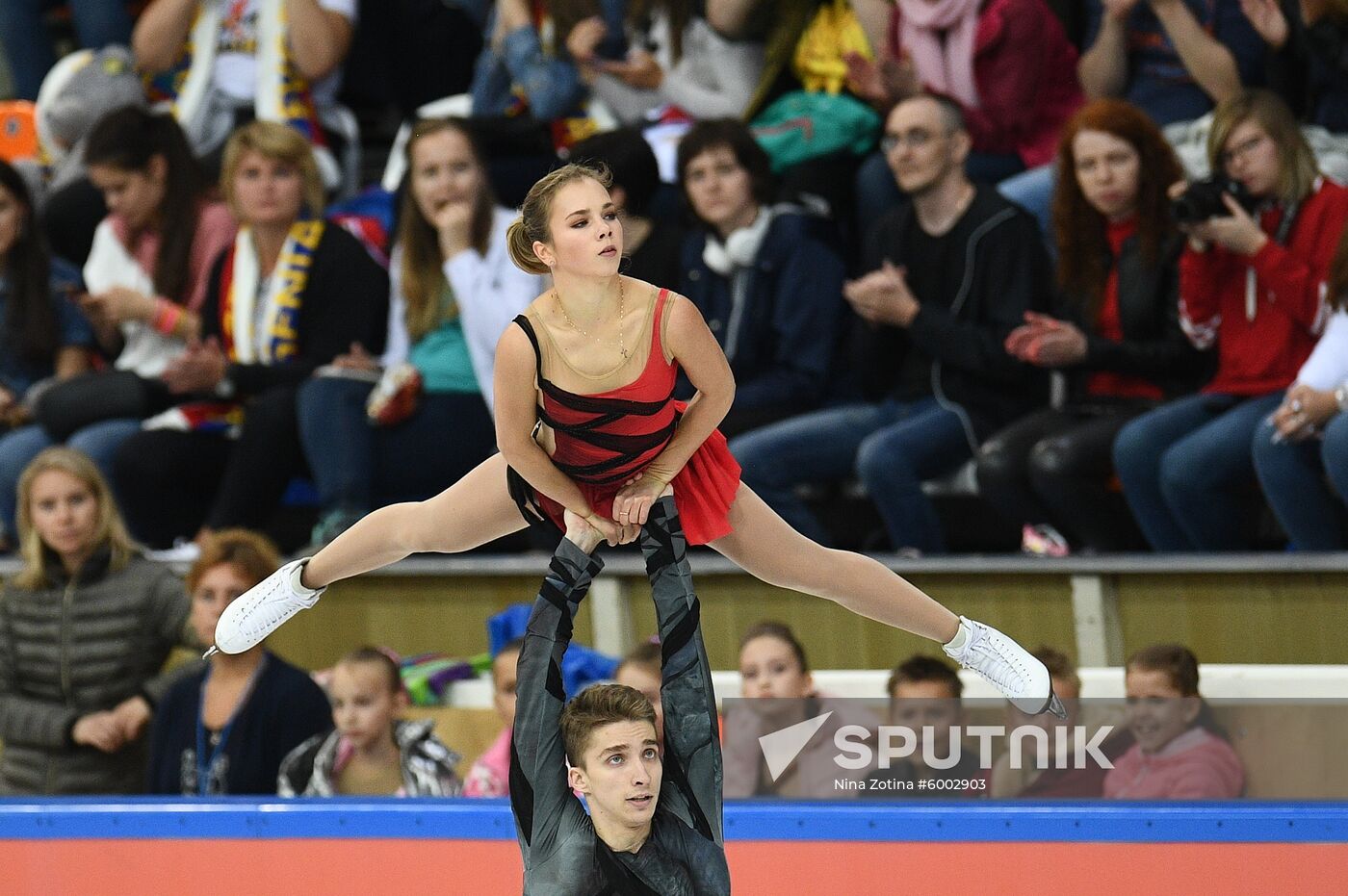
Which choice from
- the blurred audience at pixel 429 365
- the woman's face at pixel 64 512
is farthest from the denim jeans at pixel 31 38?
the woman's face at pixel 64 512

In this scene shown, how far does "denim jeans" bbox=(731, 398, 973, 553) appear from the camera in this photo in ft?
17.5

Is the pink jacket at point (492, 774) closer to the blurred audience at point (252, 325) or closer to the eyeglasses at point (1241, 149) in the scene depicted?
the blurred audience at point (252, 325)

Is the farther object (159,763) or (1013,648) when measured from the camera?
(159,763)

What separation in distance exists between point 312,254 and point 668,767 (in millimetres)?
3225

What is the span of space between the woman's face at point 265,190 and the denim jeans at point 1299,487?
3.12 meters

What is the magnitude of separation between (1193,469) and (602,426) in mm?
2105

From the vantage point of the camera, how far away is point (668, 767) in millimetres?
3494

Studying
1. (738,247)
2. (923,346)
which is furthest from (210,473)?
(923,346)

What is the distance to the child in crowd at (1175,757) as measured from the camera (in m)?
4.13

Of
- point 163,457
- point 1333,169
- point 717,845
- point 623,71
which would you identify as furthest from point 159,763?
point 1333,169

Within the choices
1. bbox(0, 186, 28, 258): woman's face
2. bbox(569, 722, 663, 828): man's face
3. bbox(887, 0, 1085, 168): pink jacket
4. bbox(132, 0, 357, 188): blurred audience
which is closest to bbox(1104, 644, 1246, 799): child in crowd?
bbox(569, 722, 663, 828): man's face

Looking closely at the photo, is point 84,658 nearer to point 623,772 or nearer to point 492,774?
point 492,774

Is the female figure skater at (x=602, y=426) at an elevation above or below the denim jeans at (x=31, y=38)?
below

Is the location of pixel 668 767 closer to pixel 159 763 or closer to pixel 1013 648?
pixel 1013 648
